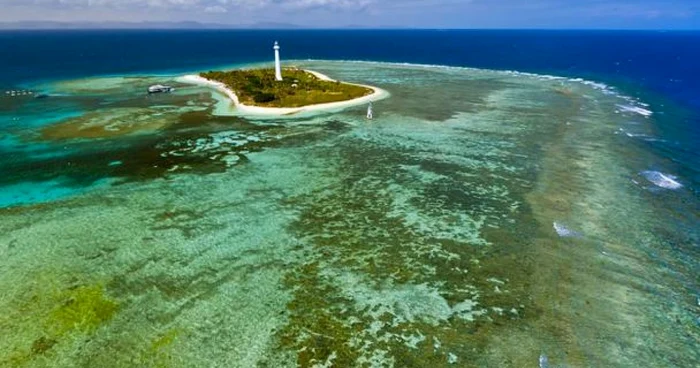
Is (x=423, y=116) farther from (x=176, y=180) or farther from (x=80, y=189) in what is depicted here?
(x=80, y=189)

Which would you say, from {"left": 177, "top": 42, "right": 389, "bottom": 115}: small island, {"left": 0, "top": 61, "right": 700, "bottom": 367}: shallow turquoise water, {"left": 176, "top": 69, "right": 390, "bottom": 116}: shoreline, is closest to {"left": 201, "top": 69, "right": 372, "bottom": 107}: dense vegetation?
{"left": 177, "top": 42, "right": 389, "bottom": 115}: small island

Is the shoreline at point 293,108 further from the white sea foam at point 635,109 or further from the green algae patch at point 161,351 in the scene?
the green algae patch at point 161,351

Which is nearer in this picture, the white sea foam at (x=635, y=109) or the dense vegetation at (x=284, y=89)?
the white sea foam at (x=635, y=109)

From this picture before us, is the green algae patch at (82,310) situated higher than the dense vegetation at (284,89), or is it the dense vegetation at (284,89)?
the dense vegetation at (284,89)

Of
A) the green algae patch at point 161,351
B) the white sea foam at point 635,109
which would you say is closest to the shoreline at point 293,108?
the white sea foam at point 635,109

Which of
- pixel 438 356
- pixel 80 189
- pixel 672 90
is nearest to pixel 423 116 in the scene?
pixel 80 189

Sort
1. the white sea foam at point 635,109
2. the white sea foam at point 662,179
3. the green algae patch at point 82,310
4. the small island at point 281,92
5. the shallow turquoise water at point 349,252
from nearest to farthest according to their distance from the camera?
the shallow turquoise water at point 349,252 < the green algae patch at point 82,310 < the white sea foam at point 662,179 < the small island at point 281,92 < the white sea foam at point 635,109
